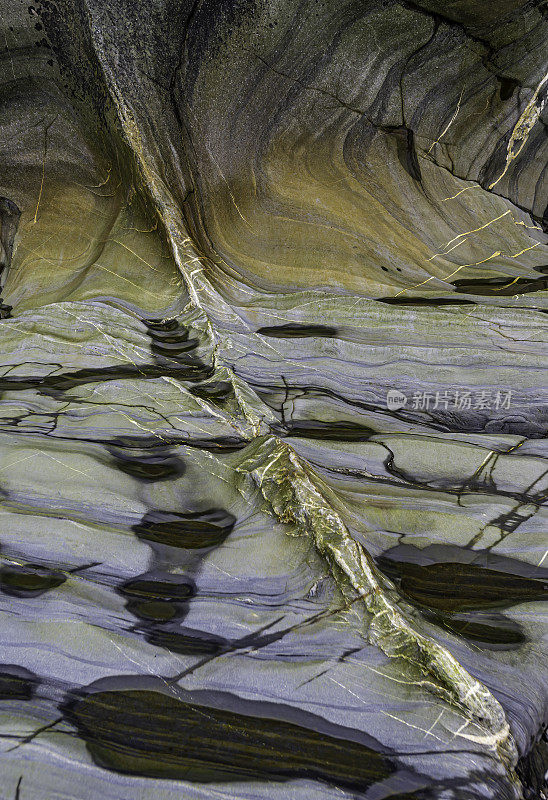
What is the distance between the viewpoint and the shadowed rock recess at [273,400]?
1.17 m

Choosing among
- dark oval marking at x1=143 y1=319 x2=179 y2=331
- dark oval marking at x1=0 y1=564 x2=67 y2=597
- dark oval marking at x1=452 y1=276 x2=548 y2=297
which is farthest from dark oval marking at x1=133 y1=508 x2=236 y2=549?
dark oval marking at x1=452 y1=276 x2=548 y2=297

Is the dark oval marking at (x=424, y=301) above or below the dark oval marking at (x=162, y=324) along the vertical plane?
above

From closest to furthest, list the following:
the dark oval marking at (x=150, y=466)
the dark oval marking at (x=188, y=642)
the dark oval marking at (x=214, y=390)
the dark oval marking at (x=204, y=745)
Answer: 1. the dark oval marking at (x=204, y=745)
2. the dark oval marking at (x=188, y=642)
3. the dark oval marking at (x=150, y=466)
4. the dark oval marking at (x=214, y=390)

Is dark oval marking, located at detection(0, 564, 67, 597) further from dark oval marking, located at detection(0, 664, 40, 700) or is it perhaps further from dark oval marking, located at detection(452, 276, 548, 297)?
dark oval marking, located at detection(452, 276, 548, 297)

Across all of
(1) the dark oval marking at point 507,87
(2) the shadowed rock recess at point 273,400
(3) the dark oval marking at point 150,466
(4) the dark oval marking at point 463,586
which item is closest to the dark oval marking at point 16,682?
(2) the shadowed rock recess at point 273,400

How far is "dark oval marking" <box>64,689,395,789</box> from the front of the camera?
1.08 meters

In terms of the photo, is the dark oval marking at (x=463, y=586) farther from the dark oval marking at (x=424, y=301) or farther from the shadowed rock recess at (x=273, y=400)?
the dark oval marking at (x=424, y=301)

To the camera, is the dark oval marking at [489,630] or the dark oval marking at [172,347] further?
the dark oval marking at [172,347]

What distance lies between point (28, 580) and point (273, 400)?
97cm

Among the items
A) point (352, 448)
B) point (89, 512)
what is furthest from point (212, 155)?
point (89, 512)

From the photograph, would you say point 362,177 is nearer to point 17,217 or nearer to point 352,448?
point 352,448

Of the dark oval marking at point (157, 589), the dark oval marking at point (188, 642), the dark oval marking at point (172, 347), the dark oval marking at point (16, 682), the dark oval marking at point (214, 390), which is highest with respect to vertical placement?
the dark oval marking at point (172, 347)

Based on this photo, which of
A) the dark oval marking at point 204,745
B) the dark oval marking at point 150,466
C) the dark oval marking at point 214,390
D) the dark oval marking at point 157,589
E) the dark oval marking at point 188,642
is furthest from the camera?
the dark oval marking at point 214,390

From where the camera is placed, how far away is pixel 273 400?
1.97 m
